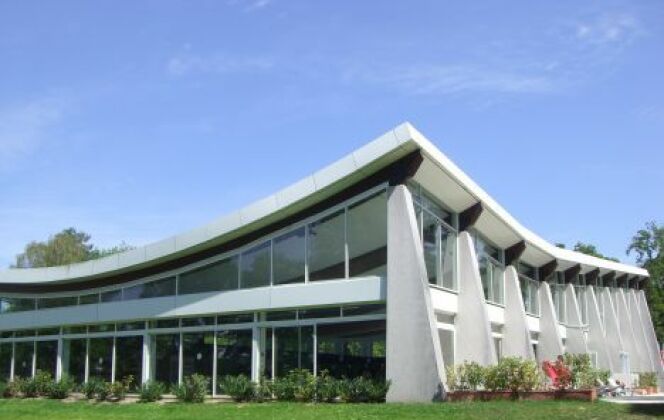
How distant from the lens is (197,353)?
25.1 m

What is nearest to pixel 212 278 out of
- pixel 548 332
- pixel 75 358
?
pixel 75 358

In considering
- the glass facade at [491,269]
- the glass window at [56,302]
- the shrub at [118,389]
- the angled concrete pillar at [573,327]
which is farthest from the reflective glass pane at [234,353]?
the angled concrete pillar at [573,327]

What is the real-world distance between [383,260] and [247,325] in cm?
521

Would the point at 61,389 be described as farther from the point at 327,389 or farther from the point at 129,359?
the point at 327,389

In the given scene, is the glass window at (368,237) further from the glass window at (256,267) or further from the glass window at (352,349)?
the glass window at (256,267)

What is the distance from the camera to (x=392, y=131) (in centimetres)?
1992

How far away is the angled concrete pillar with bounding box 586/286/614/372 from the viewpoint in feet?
142

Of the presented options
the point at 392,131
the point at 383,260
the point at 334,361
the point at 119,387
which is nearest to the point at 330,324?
the point at 334,361

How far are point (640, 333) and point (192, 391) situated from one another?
3995 centimetres

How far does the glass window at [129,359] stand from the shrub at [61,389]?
1655mm

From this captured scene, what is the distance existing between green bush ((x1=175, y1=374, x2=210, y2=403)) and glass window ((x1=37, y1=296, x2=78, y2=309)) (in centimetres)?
903

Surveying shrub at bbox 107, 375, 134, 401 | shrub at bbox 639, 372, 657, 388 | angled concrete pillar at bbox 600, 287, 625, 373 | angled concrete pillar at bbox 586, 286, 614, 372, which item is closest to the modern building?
shrub at bbox 107, 375, 134, 401

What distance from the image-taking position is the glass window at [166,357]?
84.4 feet

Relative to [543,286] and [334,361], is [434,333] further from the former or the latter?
[543,286]
